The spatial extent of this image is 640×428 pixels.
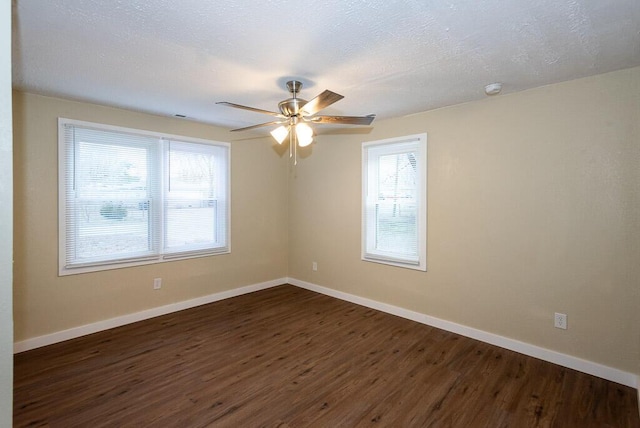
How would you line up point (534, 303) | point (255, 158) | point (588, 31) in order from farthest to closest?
point (255, 158) < point (534, 303) < point (588, 31)

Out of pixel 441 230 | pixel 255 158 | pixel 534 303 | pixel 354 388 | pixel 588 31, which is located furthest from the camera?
pixel 255 158

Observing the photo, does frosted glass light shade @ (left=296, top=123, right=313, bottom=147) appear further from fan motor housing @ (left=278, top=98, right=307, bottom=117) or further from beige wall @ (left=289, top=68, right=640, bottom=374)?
beige wall @ (left=289, top=68, right=640, bottom=374)

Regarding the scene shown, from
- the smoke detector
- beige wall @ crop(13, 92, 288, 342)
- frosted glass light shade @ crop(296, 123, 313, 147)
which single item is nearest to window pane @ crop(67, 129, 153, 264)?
beige wall @ crop(13, 92, 288, 342)

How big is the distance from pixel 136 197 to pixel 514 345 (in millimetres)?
4230

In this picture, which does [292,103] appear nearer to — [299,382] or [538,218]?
[299,382]

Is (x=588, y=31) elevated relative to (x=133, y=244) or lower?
elevated

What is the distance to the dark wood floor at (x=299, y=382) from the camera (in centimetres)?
208

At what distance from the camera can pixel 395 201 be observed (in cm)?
393

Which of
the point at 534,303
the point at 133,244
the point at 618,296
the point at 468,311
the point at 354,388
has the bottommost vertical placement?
the point at 354,388

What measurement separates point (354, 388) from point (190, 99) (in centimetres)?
298

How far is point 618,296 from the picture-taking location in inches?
96.5

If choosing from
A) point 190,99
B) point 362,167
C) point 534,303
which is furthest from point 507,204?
point 190,99

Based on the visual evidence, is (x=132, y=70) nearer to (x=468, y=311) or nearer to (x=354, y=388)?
(x=354, y=388)

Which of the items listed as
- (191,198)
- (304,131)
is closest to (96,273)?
(191,198)
